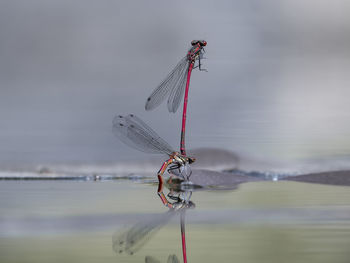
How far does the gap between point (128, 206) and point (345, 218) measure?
1.41m

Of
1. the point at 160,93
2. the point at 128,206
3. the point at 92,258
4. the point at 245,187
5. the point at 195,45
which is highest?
the point at 195,45

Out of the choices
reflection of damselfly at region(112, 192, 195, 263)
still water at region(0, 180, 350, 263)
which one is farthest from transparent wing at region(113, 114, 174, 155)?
reflection of damselfly at region(112, 192, 195, 263)

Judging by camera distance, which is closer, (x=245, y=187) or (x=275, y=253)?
(x=275, y=253)

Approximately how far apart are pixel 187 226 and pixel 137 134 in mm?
2553

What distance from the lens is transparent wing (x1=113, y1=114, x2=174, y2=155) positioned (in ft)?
16.0

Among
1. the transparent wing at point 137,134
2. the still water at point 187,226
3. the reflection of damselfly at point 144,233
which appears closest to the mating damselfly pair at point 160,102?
the transparent wing at point 137,134

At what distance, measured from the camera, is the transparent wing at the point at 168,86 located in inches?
196

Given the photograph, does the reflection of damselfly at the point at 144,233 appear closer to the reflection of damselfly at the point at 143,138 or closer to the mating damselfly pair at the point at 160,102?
the reflection of damselfly at the point at 143,138

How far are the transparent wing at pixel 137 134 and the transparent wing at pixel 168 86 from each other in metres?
0.22

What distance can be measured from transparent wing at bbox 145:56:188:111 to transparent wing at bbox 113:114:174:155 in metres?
0.22

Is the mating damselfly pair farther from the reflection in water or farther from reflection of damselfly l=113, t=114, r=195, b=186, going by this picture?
the reflection in water

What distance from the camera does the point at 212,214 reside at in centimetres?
291

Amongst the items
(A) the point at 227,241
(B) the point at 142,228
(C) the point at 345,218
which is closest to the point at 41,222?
(B) the point at 142,228

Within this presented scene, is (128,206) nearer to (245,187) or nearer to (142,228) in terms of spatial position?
(142,228)
